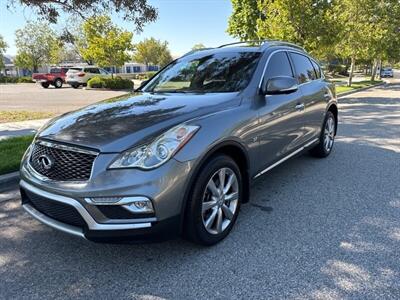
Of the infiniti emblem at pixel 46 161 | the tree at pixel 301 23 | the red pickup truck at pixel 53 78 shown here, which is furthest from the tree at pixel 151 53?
the infiniti emblem at pixel 46 161

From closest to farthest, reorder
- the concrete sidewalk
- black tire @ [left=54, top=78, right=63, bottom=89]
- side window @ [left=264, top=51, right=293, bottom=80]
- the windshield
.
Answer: the windshield
side window @ [left=264, top=51, right=293, bottom=80]
the concrete sidewalk
black tire @ [left=54, top=78, right=63, bottom=89]

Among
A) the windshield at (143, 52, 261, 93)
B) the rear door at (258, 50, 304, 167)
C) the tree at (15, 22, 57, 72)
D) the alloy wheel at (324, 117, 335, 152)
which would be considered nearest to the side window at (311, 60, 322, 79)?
the alloy wheel at (324, 117, 335, 152)

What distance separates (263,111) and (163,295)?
210 centimetres

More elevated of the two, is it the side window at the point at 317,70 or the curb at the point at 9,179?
the side window at the point at 317,70

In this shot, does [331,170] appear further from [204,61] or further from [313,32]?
[313,32]

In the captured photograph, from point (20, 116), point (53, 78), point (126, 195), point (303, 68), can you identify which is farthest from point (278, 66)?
point (53, 78)

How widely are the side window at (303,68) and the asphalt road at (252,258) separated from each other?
1616mm

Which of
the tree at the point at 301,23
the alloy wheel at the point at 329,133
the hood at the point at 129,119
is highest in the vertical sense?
the tree at the point at 301,23

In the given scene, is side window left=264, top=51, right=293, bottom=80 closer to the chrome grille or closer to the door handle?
the door handle

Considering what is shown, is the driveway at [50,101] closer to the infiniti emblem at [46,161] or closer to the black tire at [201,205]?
the infiniti emblem at [46,161]

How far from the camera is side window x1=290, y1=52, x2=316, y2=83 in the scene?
195 inches

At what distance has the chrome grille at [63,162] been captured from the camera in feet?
8.95

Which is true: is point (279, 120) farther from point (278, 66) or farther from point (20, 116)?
point (20, 116)

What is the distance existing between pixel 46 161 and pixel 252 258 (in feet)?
6.29
